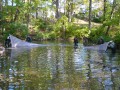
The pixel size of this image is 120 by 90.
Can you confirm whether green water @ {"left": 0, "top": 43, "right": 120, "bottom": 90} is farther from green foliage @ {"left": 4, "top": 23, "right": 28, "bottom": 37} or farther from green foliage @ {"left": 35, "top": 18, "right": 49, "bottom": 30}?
green foliage @ {"left": 35, "top": 18, "right": 49, "bottom": 30}

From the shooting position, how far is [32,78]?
1558 centimetres

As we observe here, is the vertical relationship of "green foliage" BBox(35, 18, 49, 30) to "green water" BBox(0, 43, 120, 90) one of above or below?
below

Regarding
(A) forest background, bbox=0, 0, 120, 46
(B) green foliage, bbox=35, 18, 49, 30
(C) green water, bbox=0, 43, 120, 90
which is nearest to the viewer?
(C) green water, bbox=0, 43, 120, 90

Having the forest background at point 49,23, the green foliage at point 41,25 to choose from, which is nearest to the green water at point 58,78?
the forest background at point 49,23

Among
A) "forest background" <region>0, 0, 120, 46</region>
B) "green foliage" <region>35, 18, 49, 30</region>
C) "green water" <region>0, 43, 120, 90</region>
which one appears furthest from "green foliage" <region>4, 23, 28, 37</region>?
"green water" <region>0, 43, 120, 90</region>

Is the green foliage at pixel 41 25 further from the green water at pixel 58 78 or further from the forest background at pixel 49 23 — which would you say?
the green water at pixel 58 78

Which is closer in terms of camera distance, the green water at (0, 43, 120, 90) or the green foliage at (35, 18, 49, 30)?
the green water at (0, 43, 120, 90)

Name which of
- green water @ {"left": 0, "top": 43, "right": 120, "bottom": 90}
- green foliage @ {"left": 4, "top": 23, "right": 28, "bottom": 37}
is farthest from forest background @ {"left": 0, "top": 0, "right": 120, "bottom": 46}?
green water @ {"left": 0, "top": 43, "right": 120, "bottom": 90}

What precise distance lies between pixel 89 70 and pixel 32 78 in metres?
4.44

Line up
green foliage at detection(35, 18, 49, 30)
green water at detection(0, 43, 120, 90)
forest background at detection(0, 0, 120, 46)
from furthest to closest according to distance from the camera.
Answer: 1. green foliage at detection(35, 18, 49, 30)
2. forest background at detection(0, 0, 120, 46)
3. green water at detection(0, 43, 120, 90)

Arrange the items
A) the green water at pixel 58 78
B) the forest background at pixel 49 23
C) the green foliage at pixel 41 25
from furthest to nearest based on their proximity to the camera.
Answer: the green foliage at pixel 41 25 < the forest background at pixel 49 23 < the green water at pixel 58 78

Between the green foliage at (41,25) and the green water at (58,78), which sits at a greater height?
the green water at (58,78)

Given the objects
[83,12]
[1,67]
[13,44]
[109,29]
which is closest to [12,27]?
[13,44]

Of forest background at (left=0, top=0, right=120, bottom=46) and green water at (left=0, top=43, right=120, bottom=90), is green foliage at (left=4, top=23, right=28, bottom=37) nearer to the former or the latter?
forest background at (left=0, top=0, right=120, bottom=46)
